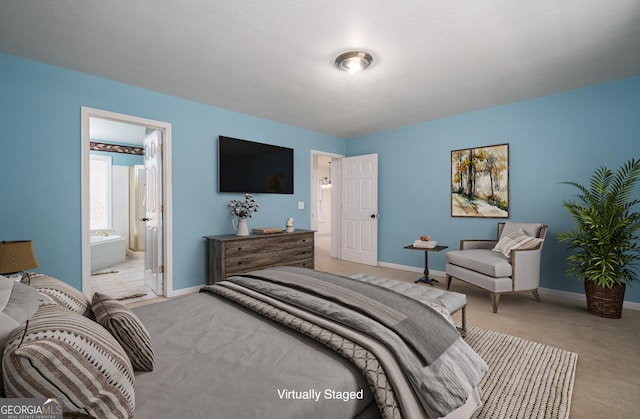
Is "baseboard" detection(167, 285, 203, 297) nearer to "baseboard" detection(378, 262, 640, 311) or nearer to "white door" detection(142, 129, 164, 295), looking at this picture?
"white door" detection(142, 129, 164, 295)

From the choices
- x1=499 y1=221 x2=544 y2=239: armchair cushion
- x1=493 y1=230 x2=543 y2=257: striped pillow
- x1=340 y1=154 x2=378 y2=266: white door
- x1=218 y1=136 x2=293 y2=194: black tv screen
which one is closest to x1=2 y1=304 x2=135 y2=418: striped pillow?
x1=218 y1=136 x2=293 y2=194: black tv screen

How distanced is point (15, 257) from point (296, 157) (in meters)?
3.64

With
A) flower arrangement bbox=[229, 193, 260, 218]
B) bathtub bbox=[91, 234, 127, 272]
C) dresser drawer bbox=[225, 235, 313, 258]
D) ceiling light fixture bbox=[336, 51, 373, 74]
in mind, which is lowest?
bathtub bbox=[91, 234, 127, 272]

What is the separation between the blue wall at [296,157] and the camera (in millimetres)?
2736

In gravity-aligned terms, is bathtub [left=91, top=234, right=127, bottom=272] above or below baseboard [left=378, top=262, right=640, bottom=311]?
above

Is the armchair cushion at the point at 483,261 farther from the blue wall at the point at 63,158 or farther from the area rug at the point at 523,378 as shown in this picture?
the blue wall at the point at 63,158

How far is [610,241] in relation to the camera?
296cm

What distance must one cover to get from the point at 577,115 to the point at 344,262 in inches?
158

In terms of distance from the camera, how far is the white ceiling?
2029 millimetres

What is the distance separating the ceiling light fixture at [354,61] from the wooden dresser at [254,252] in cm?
226

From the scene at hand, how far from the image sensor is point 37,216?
2.77 metres

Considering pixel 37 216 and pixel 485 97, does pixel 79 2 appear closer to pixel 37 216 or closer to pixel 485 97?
pixel 37 216

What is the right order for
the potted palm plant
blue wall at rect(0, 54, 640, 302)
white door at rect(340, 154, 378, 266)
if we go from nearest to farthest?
1. blue wall at rect(0, 54, 640, 302)
2. the potted palm plant
3. white door at rect(340, 154, 378, 266)

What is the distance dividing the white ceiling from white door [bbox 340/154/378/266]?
1.94 metres
